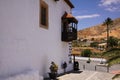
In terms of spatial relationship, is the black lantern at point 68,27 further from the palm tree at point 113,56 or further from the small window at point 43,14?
the palm tree at point 113,56

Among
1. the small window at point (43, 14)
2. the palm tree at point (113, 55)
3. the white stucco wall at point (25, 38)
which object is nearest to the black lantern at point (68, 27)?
the white stucco wall at point (25, 38)

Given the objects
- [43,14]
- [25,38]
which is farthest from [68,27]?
[25,38]

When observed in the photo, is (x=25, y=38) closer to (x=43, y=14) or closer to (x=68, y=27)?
(x=43, y=14)

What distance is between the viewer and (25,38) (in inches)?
519

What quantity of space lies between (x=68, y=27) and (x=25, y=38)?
10.1m

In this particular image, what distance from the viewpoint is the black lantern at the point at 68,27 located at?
22.0m

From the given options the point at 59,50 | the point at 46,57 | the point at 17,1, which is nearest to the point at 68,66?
the point at 59,50

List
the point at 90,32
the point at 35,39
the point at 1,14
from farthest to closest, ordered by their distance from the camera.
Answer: the point at 90,32 < the point at 35,39 < the point at 1,14

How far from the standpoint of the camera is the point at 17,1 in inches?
477

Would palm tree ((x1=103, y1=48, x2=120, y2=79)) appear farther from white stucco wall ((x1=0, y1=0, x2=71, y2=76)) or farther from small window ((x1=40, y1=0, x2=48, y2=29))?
small window ((x1=40, y1=0, x2=48, y2=29))

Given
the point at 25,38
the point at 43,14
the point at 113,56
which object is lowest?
the point at 113,56

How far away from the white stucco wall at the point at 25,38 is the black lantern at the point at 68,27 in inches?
96.3

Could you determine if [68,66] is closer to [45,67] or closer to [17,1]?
[45,67]

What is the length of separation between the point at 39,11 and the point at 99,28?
13117 centimetres
